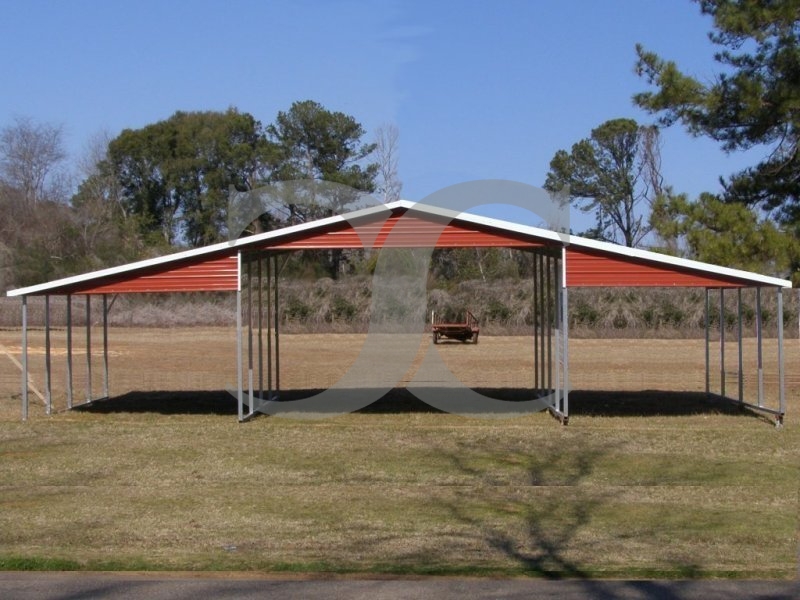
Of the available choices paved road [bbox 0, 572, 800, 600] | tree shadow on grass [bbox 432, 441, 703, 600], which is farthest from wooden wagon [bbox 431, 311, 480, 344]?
paved road [bbox 0, 572, 800, 600]

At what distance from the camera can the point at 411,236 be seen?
1752 centimetres

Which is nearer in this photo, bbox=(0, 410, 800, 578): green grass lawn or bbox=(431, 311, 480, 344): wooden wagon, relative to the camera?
bbox=(0, 410, 800, 578): green grass lawn

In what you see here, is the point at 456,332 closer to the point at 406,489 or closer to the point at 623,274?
the point at 623,274

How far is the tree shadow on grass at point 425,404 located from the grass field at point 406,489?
0.33ft

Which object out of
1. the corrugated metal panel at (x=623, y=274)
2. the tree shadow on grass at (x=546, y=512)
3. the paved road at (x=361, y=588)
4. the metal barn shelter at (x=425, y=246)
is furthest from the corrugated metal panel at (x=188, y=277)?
the paved road at (x=361, y=588)

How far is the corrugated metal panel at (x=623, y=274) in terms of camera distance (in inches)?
680

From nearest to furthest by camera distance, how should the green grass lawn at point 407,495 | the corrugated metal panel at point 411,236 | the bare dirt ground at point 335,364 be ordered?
the green grass lawn at point 407,495, the corrugated metal panel at point 411,236, the bare dirt ground at point 335,364

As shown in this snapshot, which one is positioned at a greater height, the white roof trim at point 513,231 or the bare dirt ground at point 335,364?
the white roof trim at point 513,231

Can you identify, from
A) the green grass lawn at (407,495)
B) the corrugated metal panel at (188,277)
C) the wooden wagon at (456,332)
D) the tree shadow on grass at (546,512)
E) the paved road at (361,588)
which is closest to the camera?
the paved road at (361,588)

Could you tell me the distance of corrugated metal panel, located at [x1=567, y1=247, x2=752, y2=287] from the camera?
17.3 meters

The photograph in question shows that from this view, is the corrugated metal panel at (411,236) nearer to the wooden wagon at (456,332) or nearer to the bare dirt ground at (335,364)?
the bare dirt ground at (335,364)

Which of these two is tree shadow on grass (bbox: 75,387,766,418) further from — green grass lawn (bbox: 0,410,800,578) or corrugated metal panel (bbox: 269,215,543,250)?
corrugated metal panel (bbox: 269,215,543,250)

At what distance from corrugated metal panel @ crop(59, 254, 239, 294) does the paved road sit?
10.5 metres

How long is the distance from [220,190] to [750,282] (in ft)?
143
